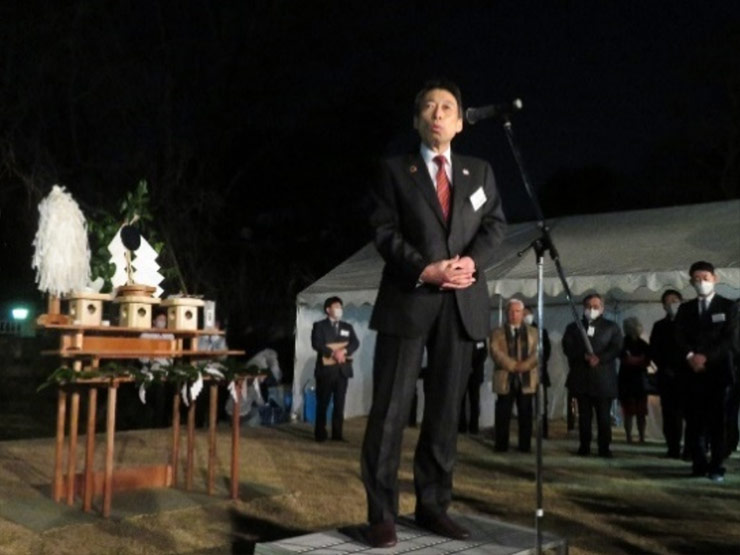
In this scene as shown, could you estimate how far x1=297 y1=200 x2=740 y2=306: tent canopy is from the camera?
27.5 ft

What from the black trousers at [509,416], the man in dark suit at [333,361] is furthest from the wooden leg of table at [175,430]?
the black trousers at [509,416]

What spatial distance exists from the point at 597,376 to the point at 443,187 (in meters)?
5.54

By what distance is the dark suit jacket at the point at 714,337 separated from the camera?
6.21 m

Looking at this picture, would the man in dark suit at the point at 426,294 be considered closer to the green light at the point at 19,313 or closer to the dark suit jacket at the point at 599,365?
the dark suit jacket at the point at 599,365

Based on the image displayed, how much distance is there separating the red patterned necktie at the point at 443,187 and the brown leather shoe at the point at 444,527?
118cm

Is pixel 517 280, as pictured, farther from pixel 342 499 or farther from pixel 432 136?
pixel 432 136

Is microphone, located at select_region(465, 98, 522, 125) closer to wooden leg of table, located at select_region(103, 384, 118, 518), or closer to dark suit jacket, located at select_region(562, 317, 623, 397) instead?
wooden leg of table, located at select_region(103, 384, 118, 518)

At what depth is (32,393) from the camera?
53.9 feet

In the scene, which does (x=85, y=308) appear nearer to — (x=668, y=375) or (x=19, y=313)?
(x=668, y=375)

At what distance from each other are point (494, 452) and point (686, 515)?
3.15 meters

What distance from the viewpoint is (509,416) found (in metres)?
8.42

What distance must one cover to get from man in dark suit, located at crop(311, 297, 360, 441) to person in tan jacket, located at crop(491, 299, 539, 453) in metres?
1.69

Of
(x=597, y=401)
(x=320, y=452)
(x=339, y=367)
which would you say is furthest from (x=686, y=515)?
(x=339, y=367)

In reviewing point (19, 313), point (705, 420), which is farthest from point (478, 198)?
point (19, 313)
